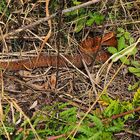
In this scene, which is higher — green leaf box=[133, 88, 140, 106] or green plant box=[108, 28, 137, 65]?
green plant box=[108, 28, 137, 65]

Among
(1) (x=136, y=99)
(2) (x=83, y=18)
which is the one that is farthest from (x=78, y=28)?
(1) (x=136, y=99)

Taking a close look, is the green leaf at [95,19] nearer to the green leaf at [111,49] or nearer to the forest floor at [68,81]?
the forest floor at [68,81]

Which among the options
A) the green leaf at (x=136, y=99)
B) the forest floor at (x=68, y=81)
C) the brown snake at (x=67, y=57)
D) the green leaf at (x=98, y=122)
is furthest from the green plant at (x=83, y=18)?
the green leaf at (x=98, y=122)

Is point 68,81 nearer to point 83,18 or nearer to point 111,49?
point 111,49

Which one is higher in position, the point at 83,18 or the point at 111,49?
the point at 83,18

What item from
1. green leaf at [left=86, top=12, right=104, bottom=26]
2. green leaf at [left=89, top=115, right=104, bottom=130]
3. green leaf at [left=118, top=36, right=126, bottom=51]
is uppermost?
green leaf at [left=86, top=12, right=104, bottom=26]

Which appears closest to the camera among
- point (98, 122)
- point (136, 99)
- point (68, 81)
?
point (98, 122)

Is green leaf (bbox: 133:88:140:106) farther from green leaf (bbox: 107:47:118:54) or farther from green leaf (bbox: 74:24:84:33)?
green leaf (bbox: 74:24:84:33)

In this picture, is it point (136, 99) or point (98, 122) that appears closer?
point (98, 122)

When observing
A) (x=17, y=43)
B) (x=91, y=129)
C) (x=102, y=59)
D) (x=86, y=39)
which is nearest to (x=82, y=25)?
(x=86, y=39)

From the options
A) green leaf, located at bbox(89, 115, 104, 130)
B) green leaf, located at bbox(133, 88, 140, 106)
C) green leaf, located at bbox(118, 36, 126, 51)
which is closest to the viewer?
green leaf, located at bbox(89, 115, 104, 130)

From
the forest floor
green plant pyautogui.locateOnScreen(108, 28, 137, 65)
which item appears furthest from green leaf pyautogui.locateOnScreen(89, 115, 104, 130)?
green plant pyautogui.locateOnScreen(108, 28, 137, 65)

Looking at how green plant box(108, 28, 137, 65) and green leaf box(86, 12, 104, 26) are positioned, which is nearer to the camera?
green plant box(108, 28, 137, 65)
